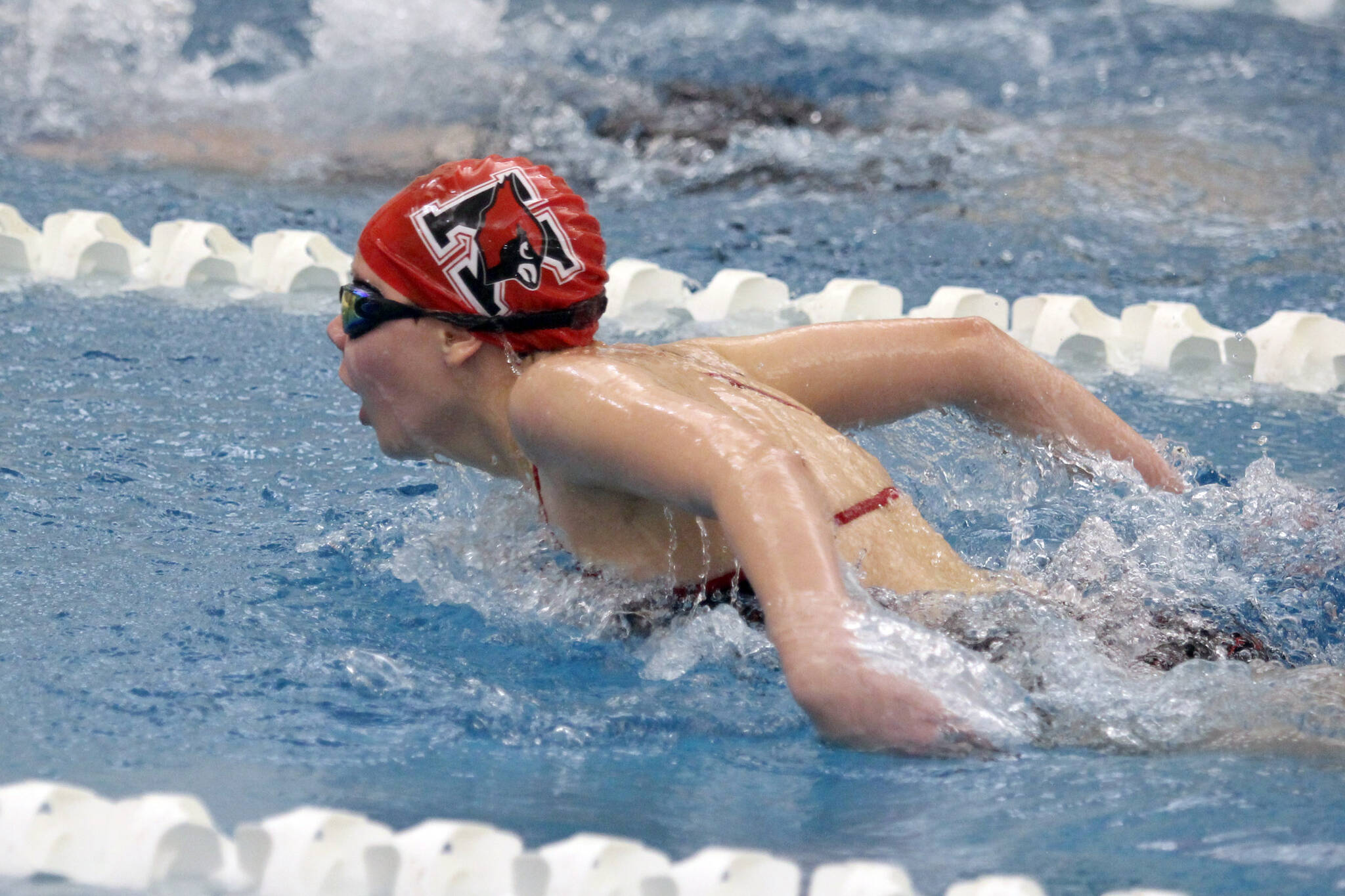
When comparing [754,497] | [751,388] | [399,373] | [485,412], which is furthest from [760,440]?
[399,373]

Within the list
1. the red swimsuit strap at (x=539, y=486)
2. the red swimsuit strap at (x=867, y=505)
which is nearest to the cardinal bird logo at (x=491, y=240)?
the red swimsuit strap at (x=539, y=486)

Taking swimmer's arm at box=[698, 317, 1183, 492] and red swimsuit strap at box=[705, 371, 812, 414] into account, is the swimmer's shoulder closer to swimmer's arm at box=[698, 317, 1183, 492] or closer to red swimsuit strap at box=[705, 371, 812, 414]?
red swimsuit strap at box=[705, 371, 812, 414]

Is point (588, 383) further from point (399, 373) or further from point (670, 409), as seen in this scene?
point (399, 373)

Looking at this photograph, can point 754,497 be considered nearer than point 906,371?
Yes

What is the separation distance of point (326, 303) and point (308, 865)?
291cm

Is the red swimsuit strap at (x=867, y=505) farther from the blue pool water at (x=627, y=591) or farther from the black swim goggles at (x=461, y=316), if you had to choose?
the black swim goggles at (x=461, y=316)

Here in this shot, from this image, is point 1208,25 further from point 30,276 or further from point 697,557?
point 697,557

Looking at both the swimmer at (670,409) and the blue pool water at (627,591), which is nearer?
the swimmer at (670,409)

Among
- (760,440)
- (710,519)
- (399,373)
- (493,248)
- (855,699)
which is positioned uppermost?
(493,248)

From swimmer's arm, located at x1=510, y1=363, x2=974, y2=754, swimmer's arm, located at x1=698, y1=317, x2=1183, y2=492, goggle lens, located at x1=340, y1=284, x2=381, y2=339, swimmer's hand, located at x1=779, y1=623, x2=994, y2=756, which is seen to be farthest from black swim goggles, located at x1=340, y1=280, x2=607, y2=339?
swimmer's hand, located at x1=779, y1=623, x2=994, y2=756

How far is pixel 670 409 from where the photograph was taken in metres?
1.62

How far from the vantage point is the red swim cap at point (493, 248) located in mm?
1878

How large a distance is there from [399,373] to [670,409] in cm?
52

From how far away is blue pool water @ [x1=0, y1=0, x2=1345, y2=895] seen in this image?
162 cm
